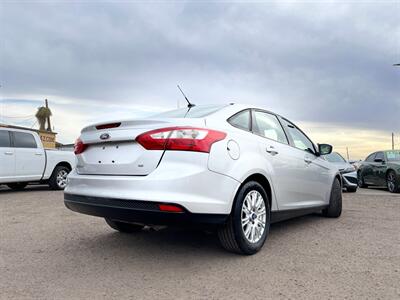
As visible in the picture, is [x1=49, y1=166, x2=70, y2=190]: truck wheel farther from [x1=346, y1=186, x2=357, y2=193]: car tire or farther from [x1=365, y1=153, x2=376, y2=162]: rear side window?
[x1=365, y1=153, x2=376, y2=162]: rear side window

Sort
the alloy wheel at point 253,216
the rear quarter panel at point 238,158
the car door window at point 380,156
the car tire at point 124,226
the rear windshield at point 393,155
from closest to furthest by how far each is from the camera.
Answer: the rear quarter panel at point 238,158
the alloy wheel at point 253,216
the car tire at point 124,226
the rear windshield at point 393,155
the car door window at point 380,156

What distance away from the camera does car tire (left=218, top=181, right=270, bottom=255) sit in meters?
3.50

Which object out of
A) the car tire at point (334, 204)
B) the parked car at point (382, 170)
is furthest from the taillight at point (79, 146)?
the parked car at point (382, 170)

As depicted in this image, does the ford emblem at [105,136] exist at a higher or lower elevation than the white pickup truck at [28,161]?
higher

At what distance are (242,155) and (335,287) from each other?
1410 mm

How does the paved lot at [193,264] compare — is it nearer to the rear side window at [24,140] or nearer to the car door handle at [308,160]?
the car door handle at [308,160]

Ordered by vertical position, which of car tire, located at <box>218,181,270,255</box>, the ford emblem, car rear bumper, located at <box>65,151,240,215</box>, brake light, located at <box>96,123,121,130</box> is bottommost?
car tire, located at <box>218,181,270,255</box>

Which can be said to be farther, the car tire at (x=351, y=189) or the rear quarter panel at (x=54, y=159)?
the car tire at (x=351, y=189)

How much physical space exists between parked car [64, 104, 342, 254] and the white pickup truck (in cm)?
682

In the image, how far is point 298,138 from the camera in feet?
17.3

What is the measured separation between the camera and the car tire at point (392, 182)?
11.0m

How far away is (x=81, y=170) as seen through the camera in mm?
3785

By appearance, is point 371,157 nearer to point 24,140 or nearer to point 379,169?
point 379,169

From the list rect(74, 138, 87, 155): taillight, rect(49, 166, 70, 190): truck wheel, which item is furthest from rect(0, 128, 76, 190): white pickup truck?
rect(74, 138, 87, 155): taillight
